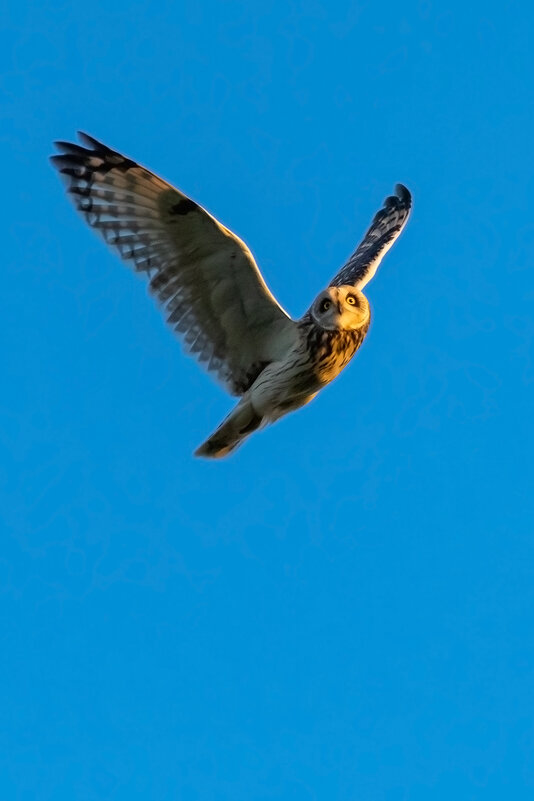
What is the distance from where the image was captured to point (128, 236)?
22.4ft

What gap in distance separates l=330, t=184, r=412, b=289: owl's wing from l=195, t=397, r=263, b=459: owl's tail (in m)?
0.89

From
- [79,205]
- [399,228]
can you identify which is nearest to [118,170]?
[79,205]

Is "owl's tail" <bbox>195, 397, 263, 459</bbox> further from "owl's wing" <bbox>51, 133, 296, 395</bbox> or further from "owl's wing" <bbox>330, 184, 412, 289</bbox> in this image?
"owl's wing" <bbox>330, 184, 412, 289</bbox>

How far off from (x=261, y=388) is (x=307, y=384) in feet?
0.87

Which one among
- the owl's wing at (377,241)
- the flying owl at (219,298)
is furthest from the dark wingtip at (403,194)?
the flying owl at (219,298)

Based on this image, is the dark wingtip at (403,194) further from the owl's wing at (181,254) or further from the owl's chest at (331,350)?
the owl's chest at (331,350)

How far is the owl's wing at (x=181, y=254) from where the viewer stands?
667cm

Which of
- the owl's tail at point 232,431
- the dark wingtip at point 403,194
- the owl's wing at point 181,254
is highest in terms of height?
the dark wingtip at point 403,194

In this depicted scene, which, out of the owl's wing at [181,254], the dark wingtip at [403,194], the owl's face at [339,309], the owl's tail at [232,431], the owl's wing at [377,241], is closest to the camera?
the owl's face at [339,309]

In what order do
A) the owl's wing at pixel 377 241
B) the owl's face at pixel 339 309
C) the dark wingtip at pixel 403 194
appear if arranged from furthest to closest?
the dark wingtip at pixel 403 194 < the owl's wing at pixel 377 241 < the owl's face at pixel 339 309

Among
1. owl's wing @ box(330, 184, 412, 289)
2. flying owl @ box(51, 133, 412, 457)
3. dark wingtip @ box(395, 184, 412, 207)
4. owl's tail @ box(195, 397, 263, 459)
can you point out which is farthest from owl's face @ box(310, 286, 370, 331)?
dark wingtip @ box(395, 184, 412, 207)

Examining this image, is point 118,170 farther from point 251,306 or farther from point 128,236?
point 251,306

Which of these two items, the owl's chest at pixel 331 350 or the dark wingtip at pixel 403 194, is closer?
the owl's chest at pixel 331 350

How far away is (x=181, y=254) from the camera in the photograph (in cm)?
679
